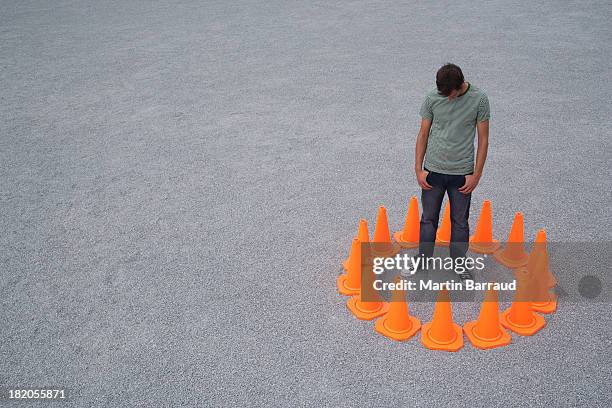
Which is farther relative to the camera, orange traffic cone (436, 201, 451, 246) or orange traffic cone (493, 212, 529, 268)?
orange traffic cone (436, 201, 451, 246)

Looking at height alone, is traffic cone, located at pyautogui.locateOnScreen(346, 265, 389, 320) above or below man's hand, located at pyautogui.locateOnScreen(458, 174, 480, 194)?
below

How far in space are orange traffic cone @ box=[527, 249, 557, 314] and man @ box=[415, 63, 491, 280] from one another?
531 mm

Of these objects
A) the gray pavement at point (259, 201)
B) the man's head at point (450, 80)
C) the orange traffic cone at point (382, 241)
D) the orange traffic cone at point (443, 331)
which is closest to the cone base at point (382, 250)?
the orange traffic cone at point (382, 241)

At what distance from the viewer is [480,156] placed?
155 inches

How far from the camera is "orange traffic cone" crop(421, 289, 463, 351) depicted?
3656 mm

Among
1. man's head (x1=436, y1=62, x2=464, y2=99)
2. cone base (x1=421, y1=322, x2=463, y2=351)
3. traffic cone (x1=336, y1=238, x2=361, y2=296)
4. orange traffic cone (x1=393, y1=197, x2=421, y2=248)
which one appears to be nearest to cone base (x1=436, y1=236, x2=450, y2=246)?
orange traffic cone (x1=393, y1=197, x2=421, y2=248)

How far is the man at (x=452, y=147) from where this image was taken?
3.78 metres

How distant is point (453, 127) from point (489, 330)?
4.99 ft

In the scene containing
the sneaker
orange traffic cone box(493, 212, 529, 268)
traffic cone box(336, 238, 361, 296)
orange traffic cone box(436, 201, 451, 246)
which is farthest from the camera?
orange traffic cone box(436, 201, 451, 246)

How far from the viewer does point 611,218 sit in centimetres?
521

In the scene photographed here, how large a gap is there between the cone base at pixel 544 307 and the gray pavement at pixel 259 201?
108 millimetres

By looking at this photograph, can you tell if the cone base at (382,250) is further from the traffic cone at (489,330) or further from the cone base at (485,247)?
the traffic cone at (489,330)

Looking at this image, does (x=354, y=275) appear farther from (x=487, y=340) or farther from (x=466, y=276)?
(x=487, y=340)

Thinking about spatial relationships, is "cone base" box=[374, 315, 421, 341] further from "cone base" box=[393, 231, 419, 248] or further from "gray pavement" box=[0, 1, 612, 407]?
"cone base" box=[393, 231, 419, 248]
